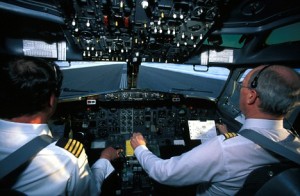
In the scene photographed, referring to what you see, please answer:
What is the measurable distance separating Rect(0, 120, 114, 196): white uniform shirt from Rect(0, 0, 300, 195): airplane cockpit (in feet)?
3.72

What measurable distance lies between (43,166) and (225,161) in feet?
3.13

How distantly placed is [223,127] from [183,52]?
1.20 metres

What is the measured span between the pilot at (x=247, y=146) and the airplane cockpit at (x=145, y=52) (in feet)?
2.78

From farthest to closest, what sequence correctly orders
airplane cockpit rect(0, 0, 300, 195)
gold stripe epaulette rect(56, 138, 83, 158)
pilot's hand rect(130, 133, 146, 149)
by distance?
1. airplane cockpit rect(0, 0, 300, 195)
2. pilot's hand rect(130, 133, 146, 149)
3. gold stripe epaulette rect(56, 138, 83, 158)

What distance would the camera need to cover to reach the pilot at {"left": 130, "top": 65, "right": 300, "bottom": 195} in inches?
43.1

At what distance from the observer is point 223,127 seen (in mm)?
2713

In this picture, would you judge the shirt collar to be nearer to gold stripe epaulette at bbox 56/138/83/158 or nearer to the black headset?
the black headset

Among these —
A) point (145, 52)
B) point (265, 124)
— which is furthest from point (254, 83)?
point (145, 52)

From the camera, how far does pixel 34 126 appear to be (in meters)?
1.00

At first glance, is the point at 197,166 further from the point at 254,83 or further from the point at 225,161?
the point at 254,83

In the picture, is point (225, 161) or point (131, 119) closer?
point (225, 161)

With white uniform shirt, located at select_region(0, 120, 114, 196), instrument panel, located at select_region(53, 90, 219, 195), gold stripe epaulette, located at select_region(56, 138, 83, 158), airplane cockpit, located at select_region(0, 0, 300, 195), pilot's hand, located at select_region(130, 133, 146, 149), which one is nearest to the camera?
white uniform shirt, located at select_region(0, 120, 114, 196)

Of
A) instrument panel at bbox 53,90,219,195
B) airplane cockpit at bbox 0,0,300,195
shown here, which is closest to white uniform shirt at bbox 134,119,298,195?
airplane cockpit at bbox 0,0,300,195

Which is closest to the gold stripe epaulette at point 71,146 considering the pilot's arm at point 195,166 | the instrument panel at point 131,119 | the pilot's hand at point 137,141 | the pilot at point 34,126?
the pilot at point 34,126
